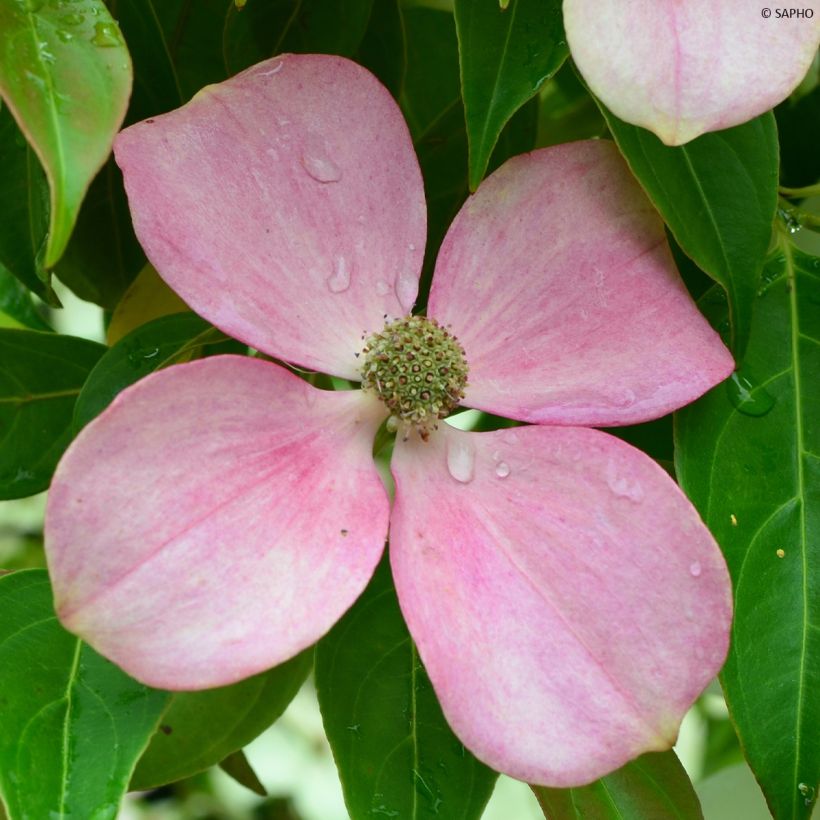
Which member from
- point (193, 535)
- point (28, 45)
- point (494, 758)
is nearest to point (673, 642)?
point (494, 758)

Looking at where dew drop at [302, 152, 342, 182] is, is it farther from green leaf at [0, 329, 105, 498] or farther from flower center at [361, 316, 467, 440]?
green leaf at [0, 329, 105, 498]

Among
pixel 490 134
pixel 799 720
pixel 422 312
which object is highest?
pixel 490 134

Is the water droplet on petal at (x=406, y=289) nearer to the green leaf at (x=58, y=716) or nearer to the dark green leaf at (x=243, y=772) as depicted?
the green leaf at (x=58, y=716)

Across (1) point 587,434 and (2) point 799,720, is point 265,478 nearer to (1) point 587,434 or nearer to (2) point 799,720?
(1) point 587,434

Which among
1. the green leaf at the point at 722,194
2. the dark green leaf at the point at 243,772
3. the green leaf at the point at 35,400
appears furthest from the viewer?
the dark green leaf at the point at 243,772

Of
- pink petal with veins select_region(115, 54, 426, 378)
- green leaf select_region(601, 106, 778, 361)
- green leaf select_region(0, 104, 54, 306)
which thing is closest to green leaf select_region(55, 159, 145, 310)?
green leaf select_region(0, 104, 54, 306)

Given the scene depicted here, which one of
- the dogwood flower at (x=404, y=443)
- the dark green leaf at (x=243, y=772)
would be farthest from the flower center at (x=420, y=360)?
the dark green leaf at (x=243, y=772)
